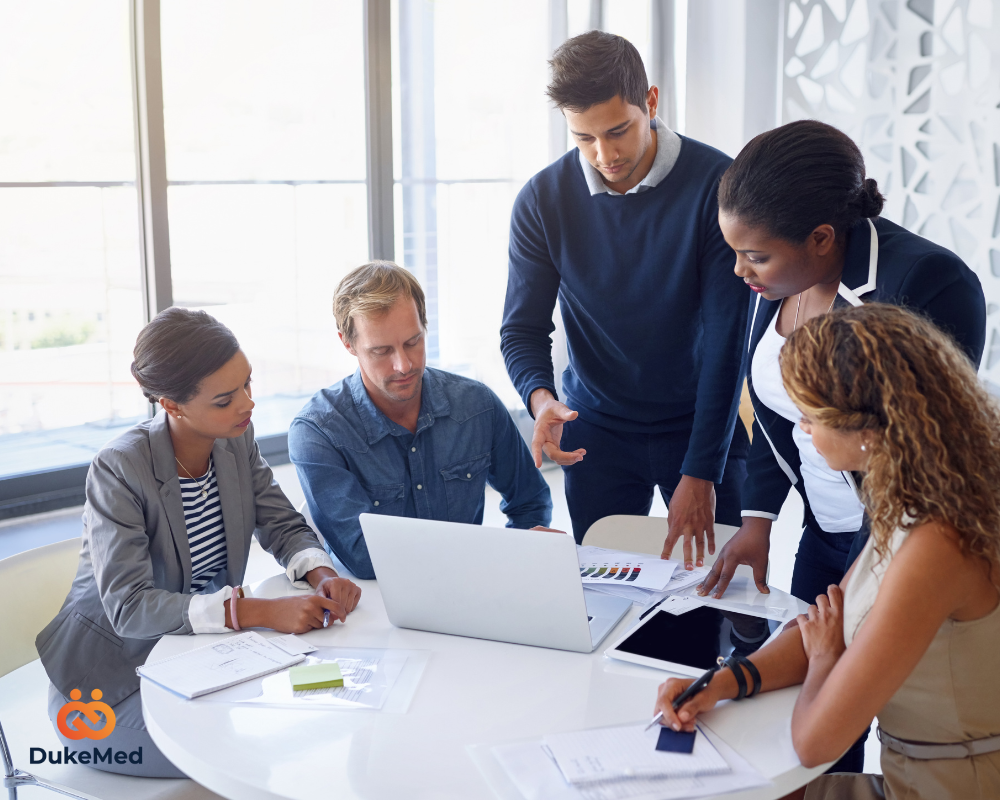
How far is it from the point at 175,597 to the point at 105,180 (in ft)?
8.22

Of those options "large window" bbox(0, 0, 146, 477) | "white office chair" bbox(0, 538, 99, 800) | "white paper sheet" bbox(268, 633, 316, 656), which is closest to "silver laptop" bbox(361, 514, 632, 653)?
"white paper sheet" bbox(268, 633, 316, 656)

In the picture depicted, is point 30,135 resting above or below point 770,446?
above

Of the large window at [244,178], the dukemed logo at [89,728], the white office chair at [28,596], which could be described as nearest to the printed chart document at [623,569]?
the dukemed logo at [89,728]

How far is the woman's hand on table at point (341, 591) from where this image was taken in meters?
1.50

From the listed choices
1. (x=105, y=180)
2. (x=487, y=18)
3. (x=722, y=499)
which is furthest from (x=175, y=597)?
(x=487, y=18)

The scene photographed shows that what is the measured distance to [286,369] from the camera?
4.14 metres

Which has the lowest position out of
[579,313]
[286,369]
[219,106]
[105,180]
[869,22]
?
[286,369]

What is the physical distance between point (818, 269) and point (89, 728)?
1.42 metres

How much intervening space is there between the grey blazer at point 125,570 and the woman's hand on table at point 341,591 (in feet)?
0.68

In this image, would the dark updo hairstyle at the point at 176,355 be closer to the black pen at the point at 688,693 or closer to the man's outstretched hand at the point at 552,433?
the man's outstretched hand at the point at 552,433

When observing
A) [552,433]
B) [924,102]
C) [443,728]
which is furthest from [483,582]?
[924,102]

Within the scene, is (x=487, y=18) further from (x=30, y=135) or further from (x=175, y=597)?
(x=175, y=597)

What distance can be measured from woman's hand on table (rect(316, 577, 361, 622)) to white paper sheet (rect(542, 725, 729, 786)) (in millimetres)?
518

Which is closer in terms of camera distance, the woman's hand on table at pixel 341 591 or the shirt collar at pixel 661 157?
the woman's hand on table at pixel 341 591
